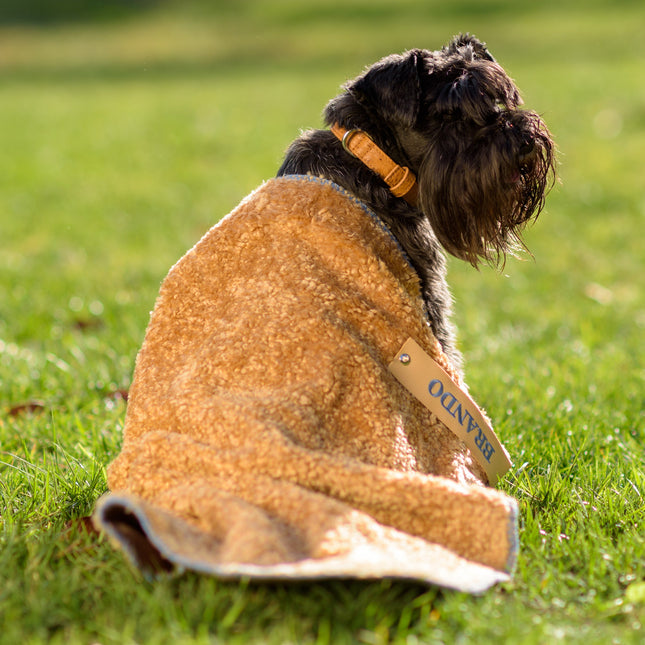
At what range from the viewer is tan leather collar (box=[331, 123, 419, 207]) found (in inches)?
120

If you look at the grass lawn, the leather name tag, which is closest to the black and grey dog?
the leather name tag

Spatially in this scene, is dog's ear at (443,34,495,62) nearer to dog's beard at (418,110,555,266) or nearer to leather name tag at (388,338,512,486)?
dog's beard at (418,110,555,266)

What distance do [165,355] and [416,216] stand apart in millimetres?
1084

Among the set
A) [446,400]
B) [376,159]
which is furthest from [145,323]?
[446,400]

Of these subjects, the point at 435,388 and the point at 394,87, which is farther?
the point at 394,87

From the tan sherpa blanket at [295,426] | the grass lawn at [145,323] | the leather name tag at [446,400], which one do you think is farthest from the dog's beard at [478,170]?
the grass lawn at [145,323]

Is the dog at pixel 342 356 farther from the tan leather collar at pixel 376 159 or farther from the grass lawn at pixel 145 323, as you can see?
the grass lawn at pixel 145 323

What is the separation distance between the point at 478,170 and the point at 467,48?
23.4 inches

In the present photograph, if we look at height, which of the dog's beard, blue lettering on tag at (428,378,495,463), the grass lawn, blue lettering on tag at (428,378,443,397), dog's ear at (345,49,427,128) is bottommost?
the grass lawn

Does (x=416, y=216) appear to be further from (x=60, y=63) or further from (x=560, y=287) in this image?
(x=60, y=63)

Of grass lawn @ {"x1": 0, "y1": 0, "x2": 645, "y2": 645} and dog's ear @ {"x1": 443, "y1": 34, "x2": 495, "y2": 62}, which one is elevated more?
dog's ear @ {"x1": 443, "y1": 34, "x2": 495, "y2": 62}

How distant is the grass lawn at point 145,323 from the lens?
7.53ft

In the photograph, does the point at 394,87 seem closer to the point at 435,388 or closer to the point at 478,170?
the point at 478,170

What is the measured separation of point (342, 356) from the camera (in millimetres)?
2711
